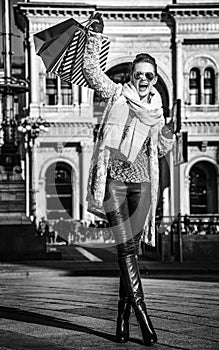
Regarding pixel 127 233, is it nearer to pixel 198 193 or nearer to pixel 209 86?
pixel 198 193

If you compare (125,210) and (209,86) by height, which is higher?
(209,86)

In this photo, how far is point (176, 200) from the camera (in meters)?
62.0

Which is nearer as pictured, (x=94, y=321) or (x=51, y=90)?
(x=94, y=321)

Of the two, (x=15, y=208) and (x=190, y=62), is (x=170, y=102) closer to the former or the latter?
(x=190, y=62)

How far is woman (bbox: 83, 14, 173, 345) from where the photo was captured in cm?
614

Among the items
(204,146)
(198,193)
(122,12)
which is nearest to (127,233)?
(204,146)

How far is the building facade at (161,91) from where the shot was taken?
6128 cm

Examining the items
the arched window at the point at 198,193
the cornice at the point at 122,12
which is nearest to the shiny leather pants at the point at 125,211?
the cornice at the point at 122,12

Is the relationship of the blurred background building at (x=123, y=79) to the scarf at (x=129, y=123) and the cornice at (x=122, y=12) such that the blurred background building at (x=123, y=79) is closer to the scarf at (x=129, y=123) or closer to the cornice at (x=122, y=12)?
the cornice at (x=122, y=12)

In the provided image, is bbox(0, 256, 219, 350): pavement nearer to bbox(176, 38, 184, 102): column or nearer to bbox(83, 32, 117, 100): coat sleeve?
bbox(83, 32, 117, 100): coat sleeve

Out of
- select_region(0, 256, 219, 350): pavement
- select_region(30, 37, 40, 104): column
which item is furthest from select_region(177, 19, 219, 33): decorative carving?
select_region(0, 256, 219, 350): pavement

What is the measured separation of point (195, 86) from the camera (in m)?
64.2

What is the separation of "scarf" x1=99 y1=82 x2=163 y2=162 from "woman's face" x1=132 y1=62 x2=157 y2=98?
39mm

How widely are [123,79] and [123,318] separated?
55.3 m
